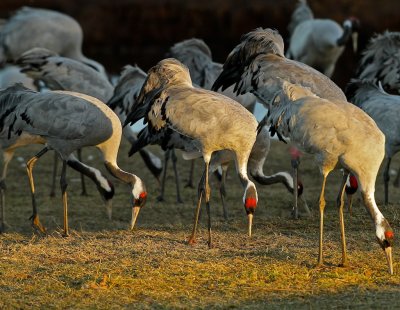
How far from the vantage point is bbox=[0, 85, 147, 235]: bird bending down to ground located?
8711mm

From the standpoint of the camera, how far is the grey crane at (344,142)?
22.4ft

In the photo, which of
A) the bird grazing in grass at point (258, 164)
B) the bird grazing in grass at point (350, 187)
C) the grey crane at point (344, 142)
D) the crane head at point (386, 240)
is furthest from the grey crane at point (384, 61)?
the crane head at point (386, 240)

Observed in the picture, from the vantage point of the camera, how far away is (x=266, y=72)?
9.09 m

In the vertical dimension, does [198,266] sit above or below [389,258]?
below

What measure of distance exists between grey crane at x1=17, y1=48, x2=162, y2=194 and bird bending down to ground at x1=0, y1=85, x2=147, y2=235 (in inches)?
101

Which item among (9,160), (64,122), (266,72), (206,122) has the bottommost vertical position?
(9,160)

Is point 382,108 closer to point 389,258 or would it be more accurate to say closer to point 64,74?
point 389,258

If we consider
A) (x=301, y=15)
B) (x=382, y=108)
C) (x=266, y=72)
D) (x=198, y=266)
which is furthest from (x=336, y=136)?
(x=301, y=15)

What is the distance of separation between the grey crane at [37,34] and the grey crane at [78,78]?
295 cm

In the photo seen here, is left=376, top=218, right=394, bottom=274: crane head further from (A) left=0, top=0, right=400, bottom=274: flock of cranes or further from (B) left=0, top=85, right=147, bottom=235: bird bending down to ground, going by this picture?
(B) left=0, top=85, right=147, bottom=235: bird bending down to ground

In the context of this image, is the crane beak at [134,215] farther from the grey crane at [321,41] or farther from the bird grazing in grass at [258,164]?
the grey crane at [321,41]

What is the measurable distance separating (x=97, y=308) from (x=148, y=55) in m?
20.1

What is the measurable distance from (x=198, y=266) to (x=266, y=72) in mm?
2786

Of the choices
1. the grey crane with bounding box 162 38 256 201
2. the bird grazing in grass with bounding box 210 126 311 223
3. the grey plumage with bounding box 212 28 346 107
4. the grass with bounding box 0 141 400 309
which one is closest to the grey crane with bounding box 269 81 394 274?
the grass with bounding box 0 141 400 309
